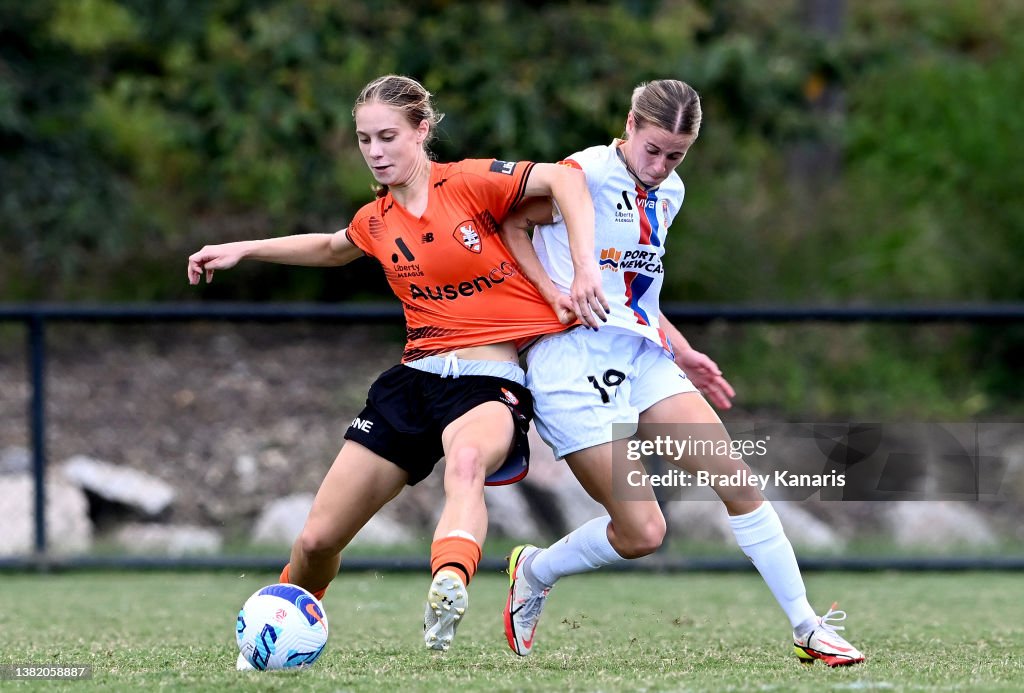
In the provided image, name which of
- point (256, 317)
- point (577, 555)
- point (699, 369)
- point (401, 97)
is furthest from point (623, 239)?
point (256, 317)

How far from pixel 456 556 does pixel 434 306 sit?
971 millimetres

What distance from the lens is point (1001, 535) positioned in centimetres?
1002

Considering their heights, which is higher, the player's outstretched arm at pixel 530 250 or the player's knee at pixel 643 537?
the player's outstretched arm at pixel 530 250

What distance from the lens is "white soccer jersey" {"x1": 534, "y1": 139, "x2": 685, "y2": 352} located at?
4.69 meters

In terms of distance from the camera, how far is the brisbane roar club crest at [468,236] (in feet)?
14.8

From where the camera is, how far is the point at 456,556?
400 cm

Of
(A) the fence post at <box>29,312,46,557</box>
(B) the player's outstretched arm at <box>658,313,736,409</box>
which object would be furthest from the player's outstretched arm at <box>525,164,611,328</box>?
(A) the fence post at <box>29,312,46,557</box>

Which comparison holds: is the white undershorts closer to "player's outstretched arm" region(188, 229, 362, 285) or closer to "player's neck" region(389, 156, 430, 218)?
"player's neck" region(389, 156, 430, 218)

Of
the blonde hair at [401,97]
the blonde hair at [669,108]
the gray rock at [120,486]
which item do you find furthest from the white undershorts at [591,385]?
the gray rock at [120,486]

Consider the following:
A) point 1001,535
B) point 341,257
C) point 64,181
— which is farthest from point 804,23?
point 341,257

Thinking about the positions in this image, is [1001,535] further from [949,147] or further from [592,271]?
[592,271]

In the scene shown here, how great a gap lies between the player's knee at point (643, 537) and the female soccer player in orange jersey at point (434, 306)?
46 centimetres

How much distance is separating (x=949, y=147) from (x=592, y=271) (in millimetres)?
10648

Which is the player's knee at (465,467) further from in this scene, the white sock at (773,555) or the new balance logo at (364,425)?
the white sock at (773,555)
